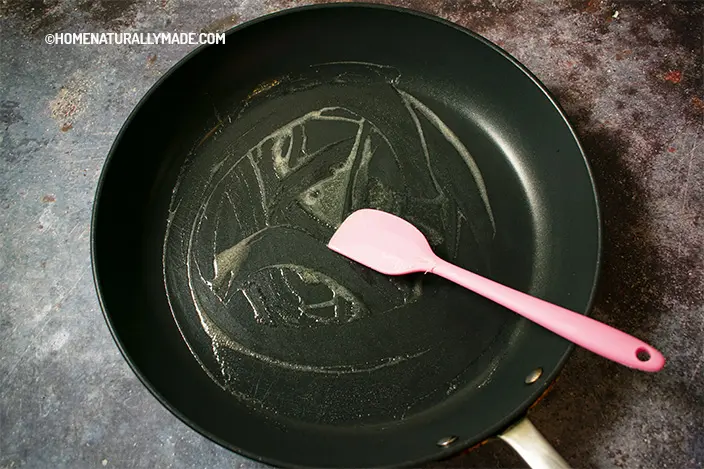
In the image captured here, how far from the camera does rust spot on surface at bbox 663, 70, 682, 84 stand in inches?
39.3

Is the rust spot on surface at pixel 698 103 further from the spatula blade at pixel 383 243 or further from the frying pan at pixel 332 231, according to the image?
the spatula blade at pixel 383 243

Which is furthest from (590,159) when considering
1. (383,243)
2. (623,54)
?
(383,243)

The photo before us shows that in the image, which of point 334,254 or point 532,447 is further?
point 334,254

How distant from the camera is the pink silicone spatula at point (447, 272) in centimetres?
67

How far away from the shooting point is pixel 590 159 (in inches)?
35.6

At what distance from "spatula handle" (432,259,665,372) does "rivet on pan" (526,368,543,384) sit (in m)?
0.08

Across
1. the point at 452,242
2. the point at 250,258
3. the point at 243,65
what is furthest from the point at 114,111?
the point at 452,242

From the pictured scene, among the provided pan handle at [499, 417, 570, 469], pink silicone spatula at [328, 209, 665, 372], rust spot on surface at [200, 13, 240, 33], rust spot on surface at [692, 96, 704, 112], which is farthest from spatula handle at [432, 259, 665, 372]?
rust spot on surface at [200, 13, 240, 33]

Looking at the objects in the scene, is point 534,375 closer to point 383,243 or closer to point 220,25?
point 383,243

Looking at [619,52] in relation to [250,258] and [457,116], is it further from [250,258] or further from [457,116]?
[250,258]

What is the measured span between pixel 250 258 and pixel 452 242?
12.3 inches

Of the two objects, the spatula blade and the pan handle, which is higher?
the spatula blade

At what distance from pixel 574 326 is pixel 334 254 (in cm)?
36

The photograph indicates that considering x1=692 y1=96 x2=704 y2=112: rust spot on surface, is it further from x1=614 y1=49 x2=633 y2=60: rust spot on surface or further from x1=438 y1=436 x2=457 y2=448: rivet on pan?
x1=438 y1=436 x2=457 y2=448: rivet on pan
